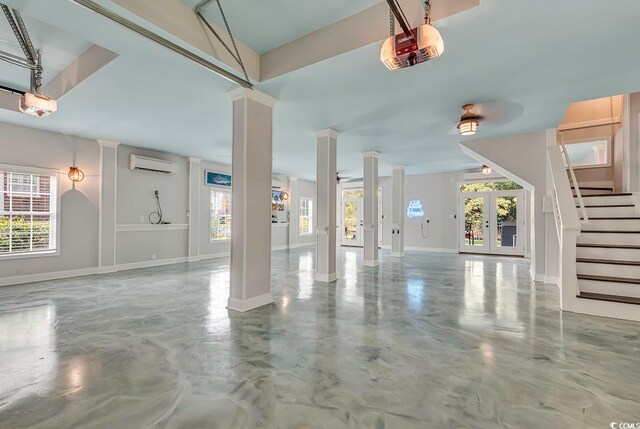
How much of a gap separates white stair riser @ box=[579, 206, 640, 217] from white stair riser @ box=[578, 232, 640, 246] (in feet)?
1.62

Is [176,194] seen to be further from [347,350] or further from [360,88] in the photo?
[347,350]

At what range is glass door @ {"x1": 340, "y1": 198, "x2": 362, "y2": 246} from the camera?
38.1ft

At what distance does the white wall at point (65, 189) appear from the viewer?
5.07m

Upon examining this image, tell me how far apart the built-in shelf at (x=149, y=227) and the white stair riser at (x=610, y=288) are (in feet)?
26.3

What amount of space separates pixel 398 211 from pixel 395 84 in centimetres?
571

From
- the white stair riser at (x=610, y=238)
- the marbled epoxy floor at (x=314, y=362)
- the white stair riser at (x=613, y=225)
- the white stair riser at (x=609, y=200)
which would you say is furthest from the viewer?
the white stair riser at (x=609, y=200)

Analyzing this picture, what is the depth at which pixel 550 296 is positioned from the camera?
4.26 metres

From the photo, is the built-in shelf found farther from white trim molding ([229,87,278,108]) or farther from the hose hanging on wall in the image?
white trim molding ([229,87,278,108])

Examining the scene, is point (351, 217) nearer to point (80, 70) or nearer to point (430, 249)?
point (430, 249)

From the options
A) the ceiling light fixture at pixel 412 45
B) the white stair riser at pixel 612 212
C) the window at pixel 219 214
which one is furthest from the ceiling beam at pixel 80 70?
the white stair riser at pixel 612 212

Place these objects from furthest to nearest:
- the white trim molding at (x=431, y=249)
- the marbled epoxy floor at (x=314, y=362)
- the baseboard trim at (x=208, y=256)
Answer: the white trim molding at (x=431, y=249) < the baseboard trim at (x=208, y=256) < the marbled epoxy floor at (x=314, y=362)

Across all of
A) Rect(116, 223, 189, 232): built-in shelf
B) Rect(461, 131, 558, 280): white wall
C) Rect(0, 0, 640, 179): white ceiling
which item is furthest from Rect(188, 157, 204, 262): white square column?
Rect(461, 131, 558, 280): white wall

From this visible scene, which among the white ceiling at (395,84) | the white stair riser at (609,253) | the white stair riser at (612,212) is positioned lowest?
the white stair riser at (609,253)

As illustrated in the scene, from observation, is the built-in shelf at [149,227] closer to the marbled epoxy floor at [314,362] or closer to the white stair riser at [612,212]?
the marbled epoxy floor at [314,362]
